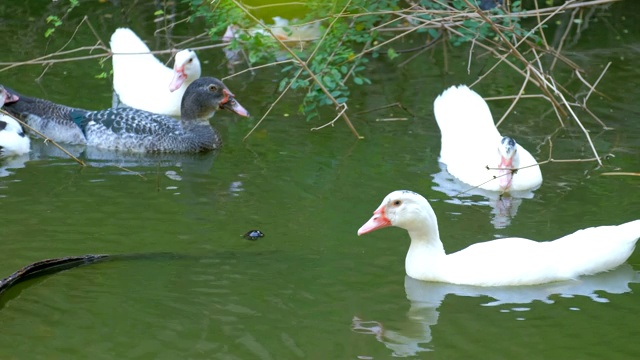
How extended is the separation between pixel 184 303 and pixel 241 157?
3775mm

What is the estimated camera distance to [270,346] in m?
6.99

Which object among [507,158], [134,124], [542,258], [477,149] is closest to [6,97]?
[134,124]

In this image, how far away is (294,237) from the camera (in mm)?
8820

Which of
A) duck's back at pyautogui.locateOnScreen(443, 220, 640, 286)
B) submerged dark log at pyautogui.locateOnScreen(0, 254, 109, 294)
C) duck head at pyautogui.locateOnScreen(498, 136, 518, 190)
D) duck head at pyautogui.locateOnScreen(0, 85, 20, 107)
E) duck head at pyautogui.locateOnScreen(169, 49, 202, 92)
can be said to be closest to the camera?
submerged dark log at pyautogui.locateOnScreen(0, 254, 109, 294)

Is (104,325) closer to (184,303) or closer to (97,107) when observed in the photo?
(184,303)

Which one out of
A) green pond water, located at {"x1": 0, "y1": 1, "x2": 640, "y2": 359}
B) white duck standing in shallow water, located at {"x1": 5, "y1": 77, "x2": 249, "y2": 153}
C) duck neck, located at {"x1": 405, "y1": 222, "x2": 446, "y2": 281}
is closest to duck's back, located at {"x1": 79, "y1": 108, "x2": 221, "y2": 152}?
white duck standing in shallow water, located at {"x1": 5, "y1": 77, "x2": 249, "y2": 153}

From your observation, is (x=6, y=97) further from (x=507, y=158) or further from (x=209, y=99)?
(x=507, y=158)

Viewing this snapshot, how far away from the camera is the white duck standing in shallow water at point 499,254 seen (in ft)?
26.2

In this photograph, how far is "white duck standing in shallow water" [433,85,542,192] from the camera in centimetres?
1026

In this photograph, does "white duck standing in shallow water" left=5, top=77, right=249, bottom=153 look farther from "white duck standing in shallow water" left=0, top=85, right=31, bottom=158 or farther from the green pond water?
"white duck standing in shallow water" left=0, top=85, right=31, bottom=158

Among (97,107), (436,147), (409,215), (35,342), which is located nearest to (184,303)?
(35,342)

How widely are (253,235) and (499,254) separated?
6.16 feet

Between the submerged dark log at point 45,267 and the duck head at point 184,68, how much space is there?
4.64 m

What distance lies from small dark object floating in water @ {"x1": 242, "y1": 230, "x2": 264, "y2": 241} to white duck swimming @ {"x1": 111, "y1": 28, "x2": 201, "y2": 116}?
4185 millimetres
